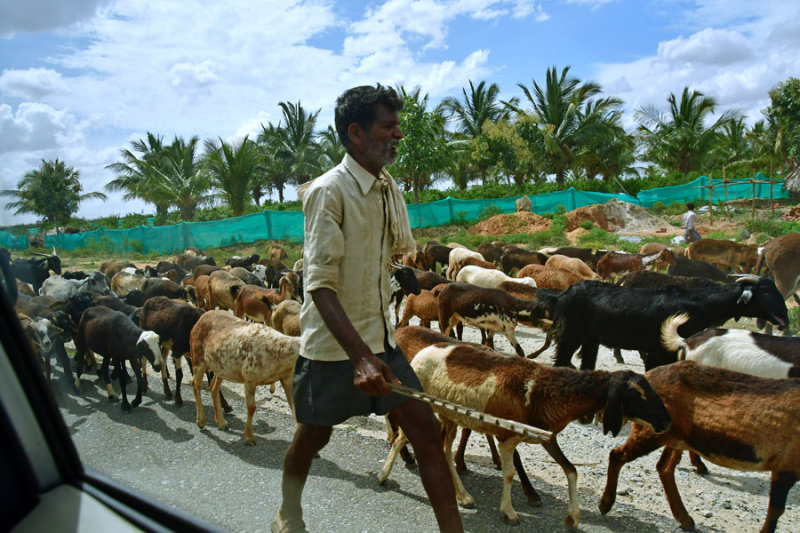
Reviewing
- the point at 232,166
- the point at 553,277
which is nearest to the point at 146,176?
the point at 232,166

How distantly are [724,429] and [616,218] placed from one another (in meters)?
25.4

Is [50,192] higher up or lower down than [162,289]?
higher up

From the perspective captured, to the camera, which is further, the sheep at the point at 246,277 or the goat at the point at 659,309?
the sheep at the point at 246,277

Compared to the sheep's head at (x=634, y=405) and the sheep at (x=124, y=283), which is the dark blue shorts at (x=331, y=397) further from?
the sheep at (x=124, y=283)

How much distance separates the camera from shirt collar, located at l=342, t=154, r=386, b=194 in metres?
2.89

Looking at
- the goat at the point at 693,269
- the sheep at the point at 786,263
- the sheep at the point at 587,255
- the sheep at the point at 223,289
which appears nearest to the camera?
the sheep at the point at 786,263

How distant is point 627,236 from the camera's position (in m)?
25.1

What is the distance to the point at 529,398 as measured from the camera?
4523 millimetres

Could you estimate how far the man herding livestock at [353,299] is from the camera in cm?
275

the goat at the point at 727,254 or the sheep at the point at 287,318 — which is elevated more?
the sheep at the point at 287,318

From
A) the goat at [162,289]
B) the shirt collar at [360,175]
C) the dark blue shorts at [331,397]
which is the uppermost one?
the shirt collar at [360,175]

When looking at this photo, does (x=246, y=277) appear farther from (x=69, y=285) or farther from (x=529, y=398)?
(x=529, y=398)

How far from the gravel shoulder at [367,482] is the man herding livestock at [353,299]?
0.93 m

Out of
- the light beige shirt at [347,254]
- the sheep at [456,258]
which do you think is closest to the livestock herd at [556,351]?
the light beige shirt at [347,254]
